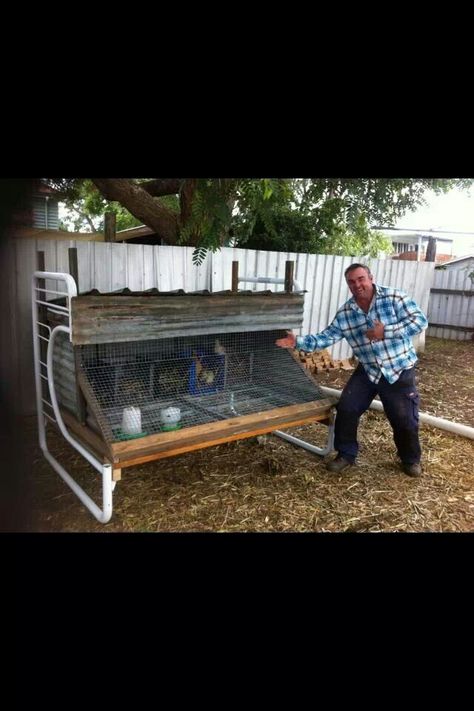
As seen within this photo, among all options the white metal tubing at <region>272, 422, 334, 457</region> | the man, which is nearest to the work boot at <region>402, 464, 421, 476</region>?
the man

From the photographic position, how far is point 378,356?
3277 mm

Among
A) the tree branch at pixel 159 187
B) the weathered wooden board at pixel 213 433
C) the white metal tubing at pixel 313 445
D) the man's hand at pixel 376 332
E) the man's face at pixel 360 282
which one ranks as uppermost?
the tree branch at pixel 159 187

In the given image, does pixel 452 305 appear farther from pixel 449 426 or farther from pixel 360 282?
pixel 360 282

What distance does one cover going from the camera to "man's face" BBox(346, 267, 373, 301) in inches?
126

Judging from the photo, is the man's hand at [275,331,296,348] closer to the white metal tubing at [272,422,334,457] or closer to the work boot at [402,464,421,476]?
the white metal tubing at [272,422,334,457]

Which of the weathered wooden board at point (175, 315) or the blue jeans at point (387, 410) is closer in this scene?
the weathered wooden board at point (175, 315)

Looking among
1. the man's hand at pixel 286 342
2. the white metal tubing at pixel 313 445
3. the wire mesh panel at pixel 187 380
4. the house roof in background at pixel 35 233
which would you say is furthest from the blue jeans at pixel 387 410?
the house roof in background at pixel 35 233

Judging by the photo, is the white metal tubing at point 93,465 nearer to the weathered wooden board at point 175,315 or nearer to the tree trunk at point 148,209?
the weathered wooden board at point 175,315

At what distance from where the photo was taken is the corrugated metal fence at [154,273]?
12.7ft

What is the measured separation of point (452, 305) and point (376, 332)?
7224 millimetres

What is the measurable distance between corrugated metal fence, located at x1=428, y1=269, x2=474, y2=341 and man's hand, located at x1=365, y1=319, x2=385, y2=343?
6975mm

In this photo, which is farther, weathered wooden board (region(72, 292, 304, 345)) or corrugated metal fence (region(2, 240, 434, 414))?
corrugated metal fence (region(2, 240, 434, 414))

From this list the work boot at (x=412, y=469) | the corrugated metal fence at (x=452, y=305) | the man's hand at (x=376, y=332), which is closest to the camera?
the man's hand at (x=376, y=332)

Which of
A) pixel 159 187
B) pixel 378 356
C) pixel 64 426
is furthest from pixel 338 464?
pixel 159 187
